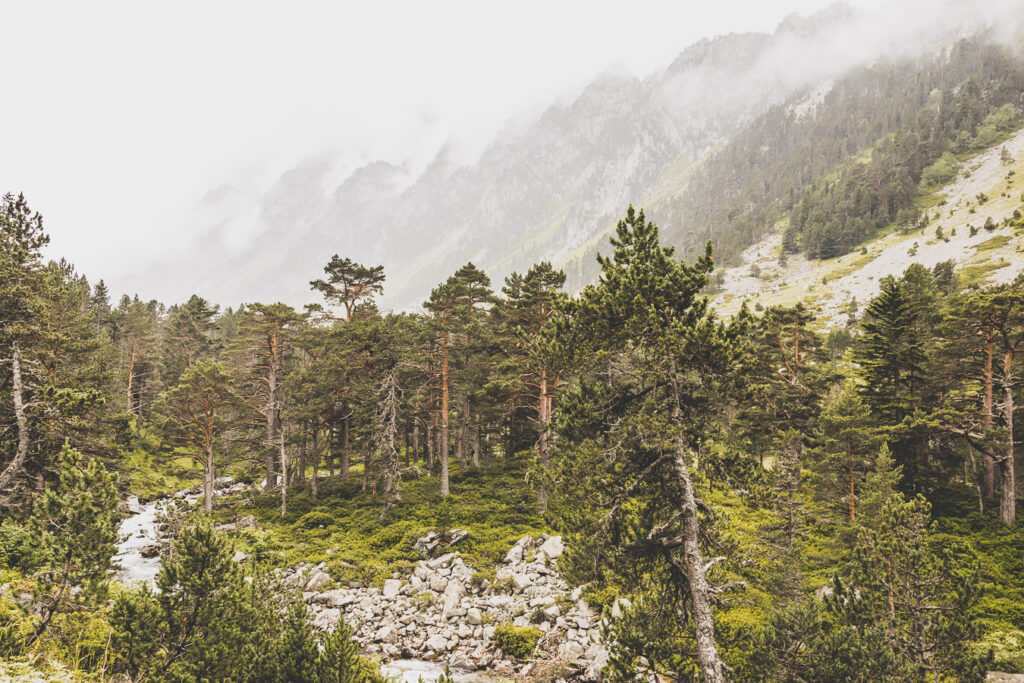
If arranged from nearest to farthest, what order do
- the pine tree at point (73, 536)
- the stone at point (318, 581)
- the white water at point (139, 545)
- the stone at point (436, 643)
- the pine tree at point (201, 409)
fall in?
1. the pine tree at point (73, 536)
2. the stone at point (436, 643)
3. the stone at point (318, 581)
4. the white water at point (139, 545)
5. the pine tree at point (201, 409)

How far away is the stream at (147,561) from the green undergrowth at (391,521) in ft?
13.3

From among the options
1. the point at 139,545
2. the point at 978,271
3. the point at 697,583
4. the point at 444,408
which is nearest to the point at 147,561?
the point at 139,545

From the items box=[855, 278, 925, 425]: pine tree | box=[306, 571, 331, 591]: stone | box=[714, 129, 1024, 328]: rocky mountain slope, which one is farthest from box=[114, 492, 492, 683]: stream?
box=[714, 129, 1024, 328]: rocky mountain slope

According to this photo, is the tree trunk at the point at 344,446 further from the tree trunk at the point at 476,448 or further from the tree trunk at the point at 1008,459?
the tree trunk at the point at 1008,459

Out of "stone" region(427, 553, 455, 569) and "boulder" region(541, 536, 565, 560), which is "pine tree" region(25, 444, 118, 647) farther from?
"boulder" region(541, 536, 565, 560)

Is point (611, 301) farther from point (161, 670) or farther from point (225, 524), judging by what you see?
point (225, 524)

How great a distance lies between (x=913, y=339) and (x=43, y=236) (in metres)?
44.8

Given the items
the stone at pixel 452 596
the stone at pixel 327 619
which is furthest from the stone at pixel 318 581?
the stone at pixel 452 596

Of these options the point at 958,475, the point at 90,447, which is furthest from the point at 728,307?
the point at 90,447

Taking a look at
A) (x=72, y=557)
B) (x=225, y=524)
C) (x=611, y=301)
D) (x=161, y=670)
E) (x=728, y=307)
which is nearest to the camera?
(x=72, y=557)

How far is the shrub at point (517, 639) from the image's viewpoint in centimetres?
1550

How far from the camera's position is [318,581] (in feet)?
69.2

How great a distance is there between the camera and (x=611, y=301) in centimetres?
996

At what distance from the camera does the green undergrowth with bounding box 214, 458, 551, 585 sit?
22.4 metres
